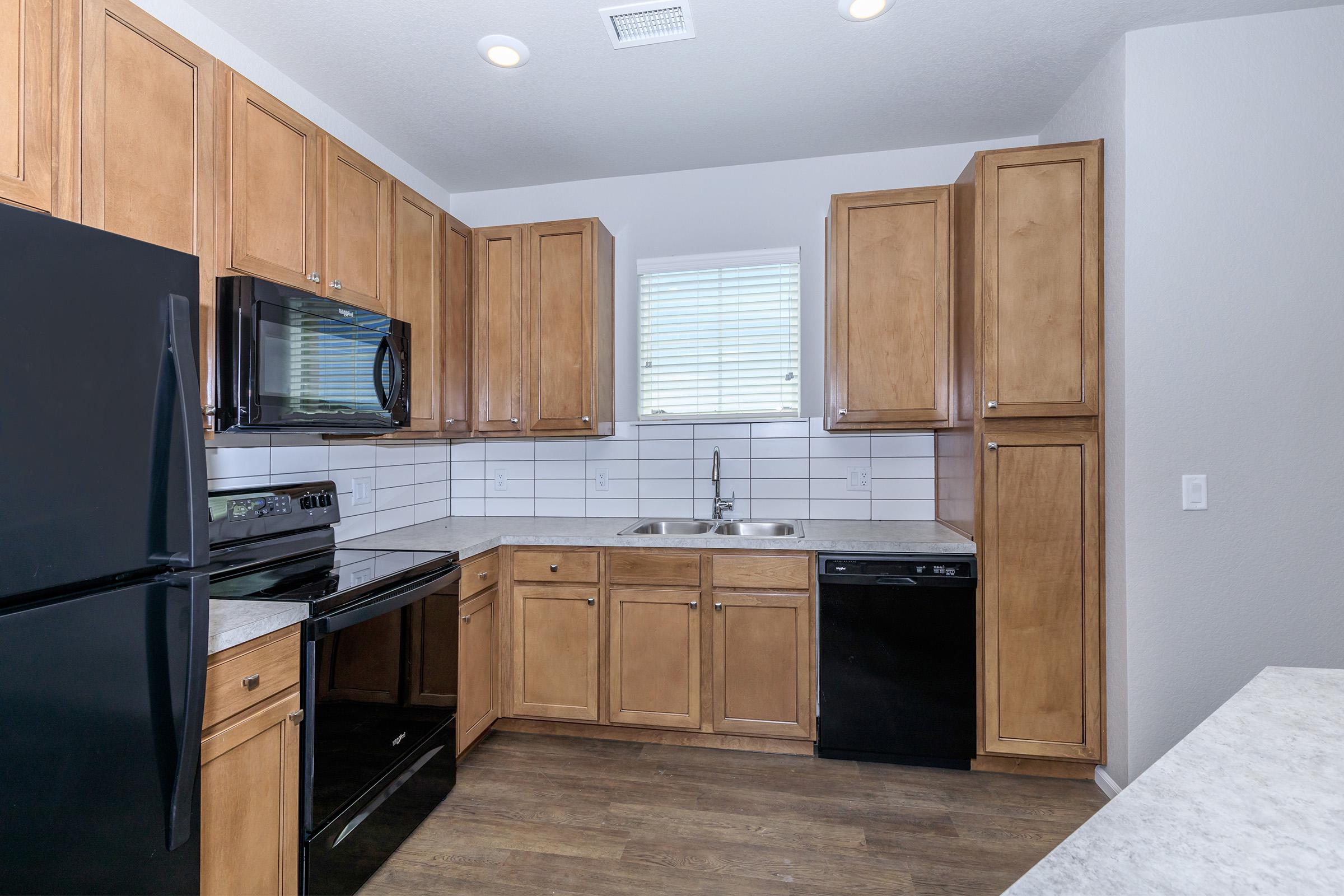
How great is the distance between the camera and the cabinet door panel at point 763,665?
256 centimetres

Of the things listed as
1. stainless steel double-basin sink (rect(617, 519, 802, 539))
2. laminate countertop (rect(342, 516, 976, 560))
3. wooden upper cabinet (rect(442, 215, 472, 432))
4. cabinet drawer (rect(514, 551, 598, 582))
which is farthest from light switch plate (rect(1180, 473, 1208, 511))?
wooden upper cabinet (rect(442, 215, 472, 432))

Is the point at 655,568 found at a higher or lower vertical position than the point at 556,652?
higher

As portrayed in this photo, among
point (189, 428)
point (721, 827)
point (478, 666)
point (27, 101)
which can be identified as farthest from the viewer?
point (478, 666)

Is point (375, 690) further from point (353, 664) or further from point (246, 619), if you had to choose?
point (246, 619)

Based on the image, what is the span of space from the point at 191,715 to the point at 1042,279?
281 cm

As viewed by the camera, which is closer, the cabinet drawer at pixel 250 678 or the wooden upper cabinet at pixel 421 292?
the cabinet drawer at pixel 250 678

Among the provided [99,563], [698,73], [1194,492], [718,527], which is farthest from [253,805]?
[1194,492]

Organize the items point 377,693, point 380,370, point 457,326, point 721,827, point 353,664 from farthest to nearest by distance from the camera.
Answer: point 457,326 → point 380,370 → point 721,827 → point 377,693 → point 353,664

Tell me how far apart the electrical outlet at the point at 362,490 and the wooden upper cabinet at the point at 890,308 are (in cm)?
211

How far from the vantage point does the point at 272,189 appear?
1.95 metres

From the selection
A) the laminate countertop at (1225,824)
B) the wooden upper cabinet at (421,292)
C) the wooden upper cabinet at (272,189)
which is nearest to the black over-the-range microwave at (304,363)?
the wooden upper cabinet at (272,189)

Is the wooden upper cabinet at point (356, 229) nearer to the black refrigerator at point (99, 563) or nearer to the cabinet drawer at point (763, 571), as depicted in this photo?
the black refrigerator at point (99, 563)

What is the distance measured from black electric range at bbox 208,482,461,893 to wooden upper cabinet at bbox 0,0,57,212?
936 mm

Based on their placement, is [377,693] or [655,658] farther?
[655,658]
